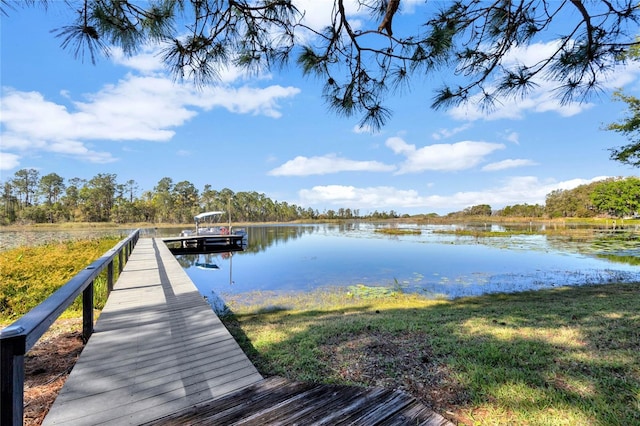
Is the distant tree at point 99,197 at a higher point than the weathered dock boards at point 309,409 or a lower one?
higher

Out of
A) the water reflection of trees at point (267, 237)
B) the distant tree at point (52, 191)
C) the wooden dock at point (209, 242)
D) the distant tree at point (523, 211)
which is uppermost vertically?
the distant tree at point (52, 191)

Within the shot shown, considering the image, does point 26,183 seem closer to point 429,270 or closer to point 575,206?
point 429,270

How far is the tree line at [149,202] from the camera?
137ft

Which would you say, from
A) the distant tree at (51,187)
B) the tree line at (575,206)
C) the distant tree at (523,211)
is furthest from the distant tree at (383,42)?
the distant tree at (523,211)

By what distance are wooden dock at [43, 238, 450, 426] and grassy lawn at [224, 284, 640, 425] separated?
47 cm

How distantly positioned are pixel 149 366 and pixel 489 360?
2746mm

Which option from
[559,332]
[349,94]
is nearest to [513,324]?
[559,332]

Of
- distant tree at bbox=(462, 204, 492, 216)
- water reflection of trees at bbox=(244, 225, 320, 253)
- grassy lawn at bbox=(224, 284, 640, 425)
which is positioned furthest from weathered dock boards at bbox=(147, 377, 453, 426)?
distant tree at bbox=(462, 204, 492, 216)

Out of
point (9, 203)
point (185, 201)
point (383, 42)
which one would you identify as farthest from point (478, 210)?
point (9, 203)

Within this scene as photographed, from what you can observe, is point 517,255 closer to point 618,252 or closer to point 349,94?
point 618,252

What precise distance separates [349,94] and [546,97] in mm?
2140

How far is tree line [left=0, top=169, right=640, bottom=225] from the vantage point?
137 ft

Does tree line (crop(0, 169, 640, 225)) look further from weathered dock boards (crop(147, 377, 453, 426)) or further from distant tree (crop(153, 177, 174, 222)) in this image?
weathered dock boards (crop(147, 377, 453, 426))

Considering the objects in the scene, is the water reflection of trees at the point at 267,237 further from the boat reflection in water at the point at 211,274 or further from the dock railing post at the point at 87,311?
the dock railing post at the point at 87,311
